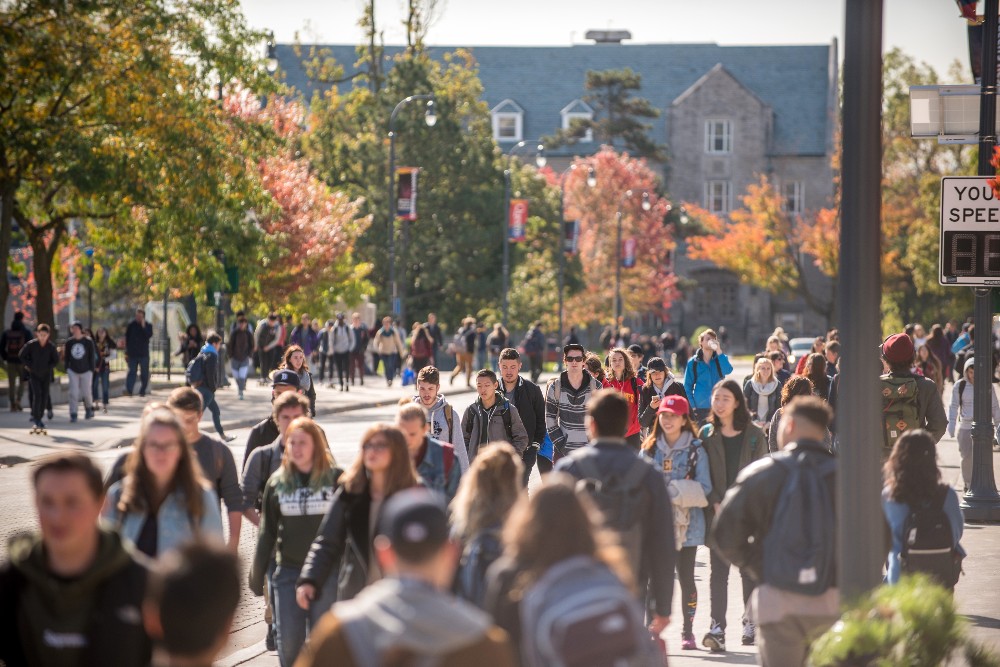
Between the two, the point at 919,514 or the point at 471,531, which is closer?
the point at 471,531

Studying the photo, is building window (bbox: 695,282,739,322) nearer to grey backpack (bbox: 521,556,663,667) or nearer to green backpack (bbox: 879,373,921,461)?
green backpack (bbox: 879,373,921,461)

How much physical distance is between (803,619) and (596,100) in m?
79.5

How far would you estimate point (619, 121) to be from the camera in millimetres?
80562

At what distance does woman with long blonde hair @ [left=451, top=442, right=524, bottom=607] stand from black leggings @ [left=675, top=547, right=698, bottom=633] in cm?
354

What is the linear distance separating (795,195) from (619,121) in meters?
11.7

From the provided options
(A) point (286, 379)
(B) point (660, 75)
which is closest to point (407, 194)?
(A) point (286, 379)

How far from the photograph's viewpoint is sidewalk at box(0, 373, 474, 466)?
2150 centimetres

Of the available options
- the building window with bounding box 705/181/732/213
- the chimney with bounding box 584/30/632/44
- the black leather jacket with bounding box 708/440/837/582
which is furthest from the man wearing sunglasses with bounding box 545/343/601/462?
the chimney with bounding box 584/30/632/44

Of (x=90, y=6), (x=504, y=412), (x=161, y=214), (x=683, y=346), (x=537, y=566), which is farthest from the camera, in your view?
(x=683, y=346)

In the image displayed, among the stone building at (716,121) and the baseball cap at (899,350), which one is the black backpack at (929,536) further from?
the stone building at (716,121)

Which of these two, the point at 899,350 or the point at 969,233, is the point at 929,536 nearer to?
the point at 899,350

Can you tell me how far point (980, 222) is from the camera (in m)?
13.2

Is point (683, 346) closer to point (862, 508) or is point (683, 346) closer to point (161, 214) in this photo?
point (161, 214)

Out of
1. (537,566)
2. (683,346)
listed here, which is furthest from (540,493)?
(683,346)
